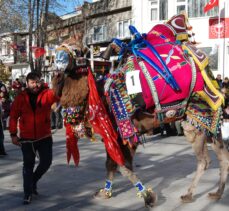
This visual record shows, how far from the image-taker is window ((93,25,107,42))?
28081 mm

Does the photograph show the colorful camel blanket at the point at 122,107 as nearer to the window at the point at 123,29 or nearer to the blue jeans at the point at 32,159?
the blue jeans at the point at 32,159

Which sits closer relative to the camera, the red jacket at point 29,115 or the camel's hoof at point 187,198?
the camel's hoof at point 187,198

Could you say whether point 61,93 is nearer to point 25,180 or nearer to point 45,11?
point 25,180

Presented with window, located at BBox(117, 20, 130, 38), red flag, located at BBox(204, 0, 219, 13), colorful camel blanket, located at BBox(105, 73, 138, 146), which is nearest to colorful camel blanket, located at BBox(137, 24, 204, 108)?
colorful camel blanket, located at BBox(105, 73, 138, 146)

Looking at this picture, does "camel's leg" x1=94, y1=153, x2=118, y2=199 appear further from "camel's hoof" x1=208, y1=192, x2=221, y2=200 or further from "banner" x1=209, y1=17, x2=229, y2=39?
"banner" x1=209, y1=17, x2=229, y2=39

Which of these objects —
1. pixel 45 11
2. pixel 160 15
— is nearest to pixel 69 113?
pixel 160 15

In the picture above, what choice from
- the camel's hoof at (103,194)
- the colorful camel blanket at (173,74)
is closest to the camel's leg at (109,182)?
the camel's hoof at (103,194)

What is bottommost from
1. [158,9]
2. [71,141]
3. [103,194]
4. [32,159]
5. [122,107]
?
[103,194]

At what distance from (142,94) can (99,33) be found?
949 inches

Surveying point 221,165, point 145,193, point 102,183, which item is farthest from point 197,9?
point 145,193

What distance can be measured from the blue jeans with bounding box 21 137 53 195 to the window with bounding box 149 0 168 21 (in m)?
18.8

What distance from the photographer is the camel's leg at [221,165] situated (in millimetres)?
5668

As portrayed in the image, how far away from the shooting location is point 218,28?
20688 millimetres

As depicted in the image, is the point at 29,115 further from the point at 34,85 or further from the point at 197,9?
the point at 197,9
